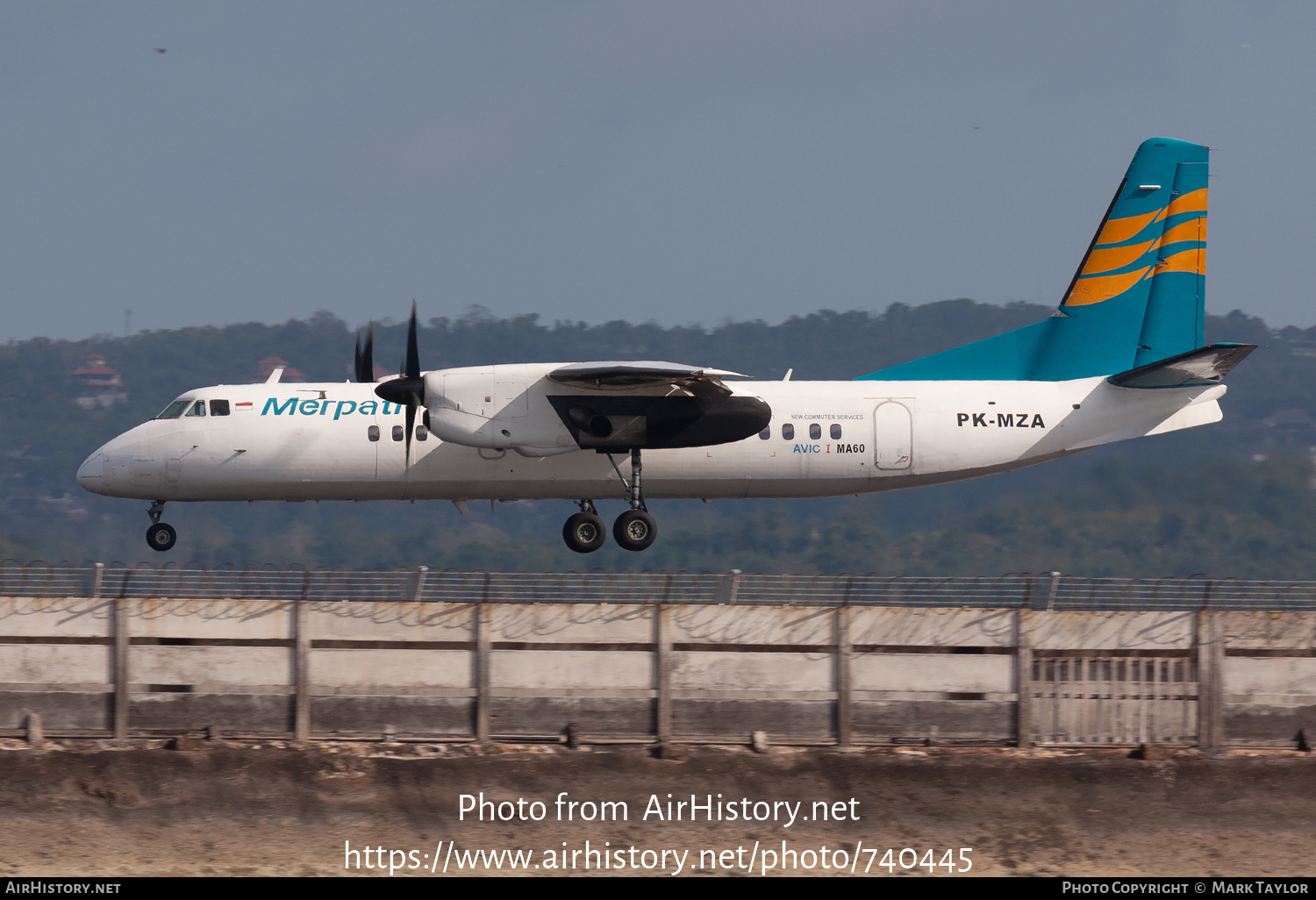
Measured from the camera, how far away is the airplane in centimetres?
2659

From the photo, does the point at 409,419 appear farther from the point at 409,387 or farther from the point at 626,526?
the point at 626,526

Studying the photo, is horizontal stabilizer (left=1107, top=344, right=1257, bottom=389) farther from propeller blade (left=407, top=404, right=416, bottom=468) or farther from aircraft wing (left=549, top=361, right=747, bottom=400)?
propeller blade (left=407, top=404, right=416, bottom=468)

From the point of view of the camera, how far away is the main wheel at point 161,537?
28500 mm

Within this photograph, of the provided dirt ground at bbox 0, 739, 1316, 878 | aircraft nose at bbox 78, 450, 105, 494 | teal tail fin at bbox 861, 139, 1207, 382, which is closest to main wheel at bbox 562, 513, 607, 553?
dirt ground at bbox 0, 739, 1316, 878

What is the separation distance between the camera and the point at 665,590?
77.6 ft

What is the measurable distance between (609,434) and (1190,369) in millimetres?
11185

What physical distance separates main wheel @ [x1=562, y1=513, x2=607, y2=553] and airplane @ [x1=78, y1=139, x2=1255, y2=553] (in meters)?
0.03

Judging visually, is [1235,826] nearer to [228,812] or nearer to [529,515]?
[228,812]

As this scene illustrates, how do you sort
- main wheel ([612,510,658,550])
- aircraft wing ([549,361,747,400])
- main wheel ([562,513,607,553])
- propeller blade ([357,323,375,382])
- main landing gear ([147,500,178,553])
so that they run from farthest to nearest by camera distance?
propeller blade ([357,323,375,382]) → main landing gear ([147,500,178,553]) → main wheel ([562,513,607,553]) → main wheel ([612,510,658,550]) → aircraft wing ([549,361,747,400])

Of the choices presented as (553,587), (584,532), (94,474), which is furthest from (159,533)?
(553,587)

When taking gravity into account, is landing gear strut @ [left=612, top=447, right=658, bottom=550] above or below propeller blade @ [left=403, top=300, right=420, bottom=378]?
below

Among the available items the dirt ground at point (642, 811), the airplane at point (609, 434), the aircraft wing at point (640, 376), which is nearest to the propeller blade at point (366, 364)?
the airplane at point (609, 434)

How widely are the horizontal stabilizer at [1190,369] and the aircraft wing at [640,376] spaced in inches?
323

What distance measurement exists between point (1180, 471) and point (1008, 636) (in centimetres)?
4251
